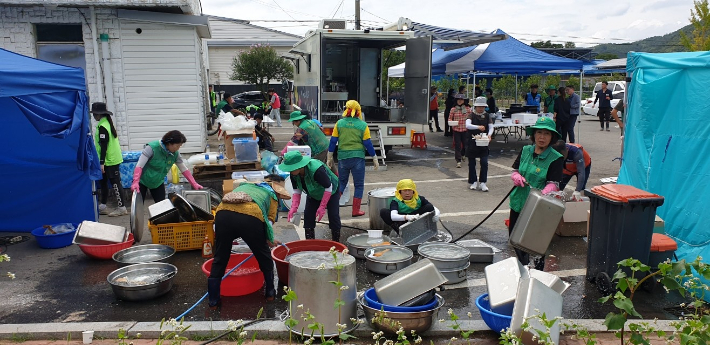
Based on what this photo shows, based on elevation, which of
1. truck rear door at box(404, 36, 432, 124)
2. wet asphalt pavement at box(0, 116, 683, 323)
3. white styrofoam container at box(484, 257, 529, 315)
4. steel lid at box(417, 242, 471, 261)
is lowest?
wet asphalt pavement at box(0, 116, 683, 323)

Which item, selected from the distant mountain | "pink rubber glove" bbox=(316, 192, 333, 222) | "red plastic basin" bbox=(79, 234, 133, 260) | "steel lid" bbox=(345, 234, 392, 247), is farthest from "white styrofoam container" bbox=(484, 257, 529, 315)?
the distant mountain

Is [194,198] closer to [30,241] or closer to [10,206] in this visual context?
[30,241]

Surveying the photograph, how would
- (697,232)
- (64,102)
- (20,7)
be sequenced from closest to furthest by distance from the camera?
(697,232) → (64,102) → (20,7)

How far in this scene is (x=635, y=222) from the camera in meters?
5.08

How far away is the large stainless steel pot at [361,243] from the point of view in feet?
20.1

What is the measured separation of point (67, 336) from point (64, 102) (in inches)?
150

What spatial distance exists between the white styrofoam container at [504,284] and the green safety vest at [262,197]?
79.1 inches

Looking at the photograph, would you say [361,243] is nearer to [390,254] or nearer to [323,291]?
[390,254]

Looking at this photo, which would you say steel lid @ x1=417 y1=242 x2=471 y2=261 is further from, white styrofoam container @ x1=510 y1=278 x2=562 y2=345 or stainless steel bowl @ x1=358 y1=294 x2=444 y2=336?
white styrofoam container @ x1=510 y1=278 x2=562 y2=345

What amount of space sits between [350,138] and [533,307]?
14.3 feet

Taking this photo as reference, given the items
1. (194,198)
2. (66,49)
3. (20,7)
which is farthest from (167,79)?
(194,198)

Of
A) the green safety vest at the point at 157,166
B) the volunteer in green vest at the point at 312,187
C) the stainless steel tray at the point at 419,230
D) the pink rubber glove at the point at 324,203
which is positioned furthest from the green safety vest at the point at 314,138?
the stainless steel tray at the point at 419,230

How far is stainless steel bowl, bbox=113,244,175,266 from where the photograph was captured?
5798 mm

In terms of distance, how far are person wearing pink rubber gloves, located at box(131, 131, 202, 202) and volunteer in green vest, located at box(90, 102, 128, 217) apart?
5.58 ft
